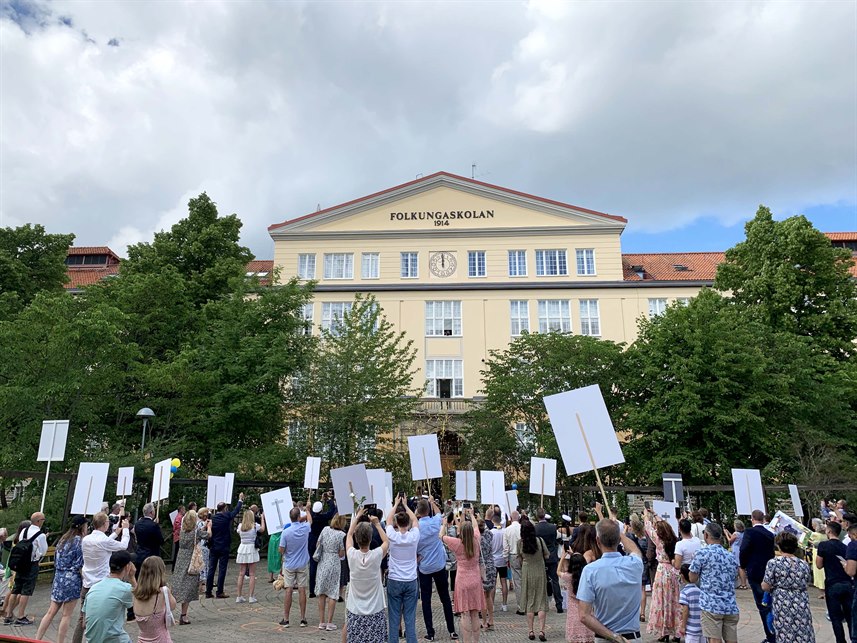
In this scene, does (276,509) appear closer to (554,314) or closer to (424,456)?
(424,456)

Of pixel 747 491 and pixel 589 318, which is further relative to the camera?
pixel 589 318

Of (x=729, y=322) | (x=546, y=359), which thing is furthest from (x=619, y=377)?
(x=729, y=322)

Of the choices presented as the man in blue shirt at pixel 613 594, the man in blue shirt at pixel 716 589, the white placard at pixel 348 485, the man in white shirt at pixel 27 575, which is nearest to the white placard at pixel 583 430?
the man in blue shirt at pixel 716 589

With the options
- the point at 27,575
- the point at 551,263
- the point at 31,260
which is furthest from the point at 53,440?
the point at 551,263

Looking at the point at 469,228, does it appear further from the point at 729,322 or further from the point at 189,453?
the point at 189,453

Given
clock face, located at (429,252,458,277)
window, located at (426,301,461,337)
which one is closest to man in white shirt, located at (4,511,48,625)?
window, located at (426,301,461,337)

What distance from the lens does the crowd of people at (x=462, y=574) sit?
5957mm

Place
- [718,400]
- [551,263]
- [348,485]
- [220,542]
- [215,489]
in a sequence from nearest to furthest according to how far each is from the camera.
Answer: [348,485], [220,542], [215,489], [718,400], [551,263]

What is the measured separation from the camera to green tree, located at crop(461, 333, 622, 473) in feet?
92.6

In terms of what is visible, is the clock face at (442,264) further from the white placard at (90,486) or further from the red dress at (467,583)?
the red dress at (467,583)

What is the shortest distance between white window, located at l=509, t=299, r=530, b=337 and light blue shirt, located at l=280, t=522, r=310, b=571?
3123 cm

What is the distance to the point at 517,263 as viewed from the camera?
43.1 metres

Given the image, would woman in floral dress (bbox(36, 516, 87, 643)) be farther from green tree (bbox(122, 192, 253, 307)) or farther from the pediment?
the pediment

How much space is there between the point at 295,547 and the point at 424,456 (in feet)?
9.91
